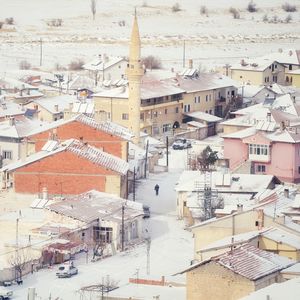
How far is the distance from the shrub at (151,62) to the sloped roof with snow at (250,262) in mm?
36089

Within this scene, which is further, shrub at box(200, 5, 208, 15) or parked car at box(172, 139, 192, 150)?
shrub at box(200, 5, 208, 15)

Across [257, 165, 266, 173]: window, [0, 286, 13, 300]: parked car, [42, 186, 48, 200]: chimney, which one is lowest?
[257, 165, 266, 173]: window

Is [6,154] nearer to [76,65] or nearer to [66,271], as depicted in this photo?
[66,271]

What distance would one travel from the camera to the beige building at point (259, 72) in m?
52.9

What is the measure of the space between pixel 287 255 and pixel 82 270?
11.7 ft

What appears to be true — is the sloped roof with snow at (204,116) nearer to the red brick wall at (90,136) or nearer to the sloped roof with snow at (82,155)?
the red brick wall at (90,136)

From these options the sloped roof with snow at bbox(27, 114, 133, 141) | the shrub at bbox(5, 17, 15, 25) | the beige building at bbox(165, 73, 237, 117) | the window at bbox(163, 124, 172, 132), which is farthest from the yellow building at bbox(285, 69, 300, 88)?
the shrub at bbox(5, 17, 15, 25)

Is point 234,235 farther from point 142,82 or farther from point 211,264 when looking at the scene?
point 142,82

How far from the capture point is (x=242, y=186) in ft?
104

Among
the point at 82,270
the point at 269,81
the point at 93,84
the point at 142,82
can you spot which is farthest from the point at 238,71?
the point at 82,270

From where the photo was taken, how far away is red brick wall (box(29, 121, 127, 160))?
112ft

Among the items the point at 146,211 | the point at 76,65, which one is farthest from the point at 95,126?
the point at 76,65

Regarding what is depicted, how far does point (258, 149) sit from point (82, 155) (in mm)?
5534

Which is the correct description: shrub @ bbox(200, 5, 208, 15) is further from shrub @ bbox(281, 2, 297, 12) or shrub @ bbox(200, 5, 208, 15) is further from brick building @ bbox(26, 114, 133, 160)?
brick building @ bbox(26, 114, 133, 160)
